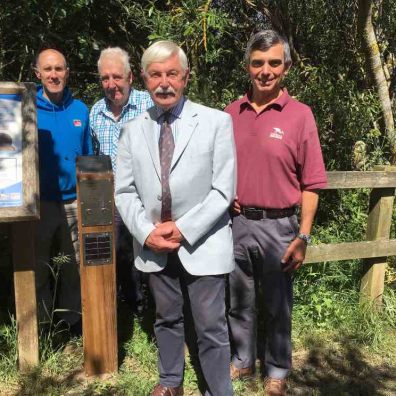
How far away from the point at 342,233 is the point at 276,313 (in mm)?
2230

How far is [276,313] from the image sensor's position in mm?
3004

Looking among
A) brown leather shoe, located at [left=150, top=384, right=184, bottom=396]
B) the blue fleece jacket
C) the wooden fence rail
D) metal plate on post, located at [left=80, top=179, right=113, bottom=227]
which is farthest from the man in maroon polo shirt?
the blue fleece jacket

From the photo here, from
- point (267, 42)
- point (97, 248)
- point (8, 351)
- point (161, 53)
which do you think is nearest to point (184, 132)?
point (161, 53)

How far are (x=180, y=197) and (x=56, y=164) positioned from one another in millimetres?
1213

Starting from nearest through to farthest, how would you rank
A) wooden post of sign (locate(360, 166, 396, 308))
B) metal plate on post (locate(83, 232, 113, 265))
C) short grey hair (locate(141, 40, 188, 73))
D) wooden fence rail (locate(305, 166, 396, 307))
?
1. short grey hair (locate(141, 40, 188, 73))
2. metal plate on post (locate(83, 232, 113, 265))
3. wooden fence rail (locate(305, 166, 396, 307))
4. wooden post of sign (locate(360, 166, 396, 308))

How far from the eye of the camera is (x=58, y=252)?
3.74 metres

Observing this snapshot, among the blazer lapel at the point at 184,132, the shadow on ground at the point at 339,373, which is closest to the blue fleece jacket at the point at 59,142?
the blazer lapel at the point at 184,132

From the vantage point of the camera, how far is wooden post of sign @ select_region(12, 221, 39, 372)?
122 inches

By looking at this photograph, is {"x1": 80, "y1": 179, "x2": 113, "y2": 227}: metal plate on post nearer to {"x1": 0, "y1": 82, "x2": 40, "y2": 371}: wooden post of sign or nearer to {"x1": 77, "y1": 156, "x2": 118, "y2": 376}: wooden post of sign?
{"x1": 77, "y1": 156, "x2": 118, "y2": 376}: wooden post of sign

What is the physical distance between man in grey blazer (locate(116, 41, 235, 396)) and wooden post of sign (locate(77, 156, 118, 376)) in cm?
23

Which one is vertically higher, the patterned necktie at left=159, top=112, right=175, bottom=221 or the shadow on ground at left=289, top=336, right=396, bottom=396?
the patterned necktie at left=159, top=112, right=175, bottom=221

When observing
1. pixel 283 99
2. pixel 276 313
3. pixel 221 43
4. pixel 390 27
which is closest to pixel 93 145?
pixel 283 99

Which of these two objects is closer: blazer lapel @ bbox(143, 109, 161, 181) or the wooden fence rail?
blazer lapel @ bbox(143, 109, 161, 181)

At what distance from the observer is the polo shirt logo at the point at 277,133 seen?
2.76 metres
